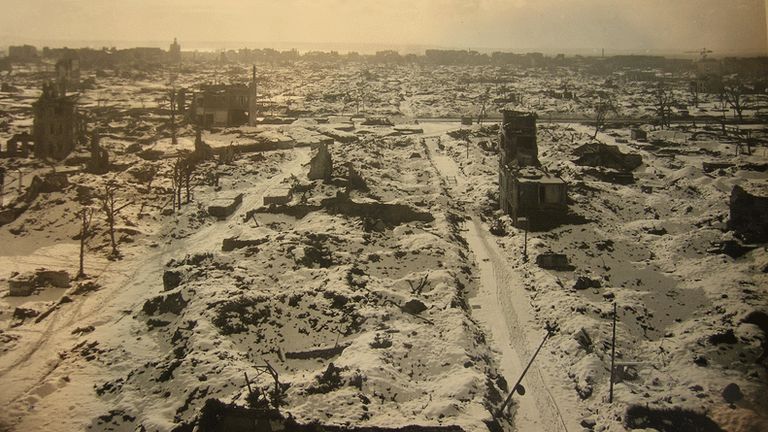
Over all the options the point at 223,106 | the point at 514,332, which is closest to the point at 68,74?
the point at 223,106

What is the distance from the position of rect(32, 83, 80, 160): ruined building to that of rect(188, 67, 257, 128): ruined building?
48.6ft

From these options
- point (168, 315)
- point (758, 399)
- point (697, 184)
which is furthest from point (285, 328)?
point (697, 184)

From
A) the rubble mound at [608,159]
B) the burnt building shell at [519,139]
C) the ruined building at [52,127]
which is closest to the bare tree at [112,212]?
the ruined building at [52,127]

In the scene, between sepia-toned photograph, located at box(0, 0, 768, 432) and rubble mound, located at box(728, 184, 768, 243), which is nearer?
sepia-toned photograph, located at box(0, 0, 768, 432)

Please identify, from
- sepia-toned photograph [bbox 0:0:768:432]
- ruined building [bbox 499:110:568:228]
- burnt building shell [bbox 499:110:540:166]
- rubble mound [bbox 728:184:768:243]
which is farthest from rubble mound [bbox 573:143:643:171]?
rubble mound [bbox 728:184:768:243]

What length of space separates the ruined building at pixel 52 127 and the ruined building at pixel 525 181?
34188mm

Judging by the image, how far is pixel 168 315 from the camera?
22.3 meters

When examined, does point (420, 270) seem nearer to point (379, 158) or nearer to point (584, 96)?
point (379, 158)

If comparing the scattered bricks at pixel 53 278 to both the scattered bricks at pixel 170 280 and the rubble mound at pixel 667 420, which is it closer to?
the scattered bricks at pixel 170 280

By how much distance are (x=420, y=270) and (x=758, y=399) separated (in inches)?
540

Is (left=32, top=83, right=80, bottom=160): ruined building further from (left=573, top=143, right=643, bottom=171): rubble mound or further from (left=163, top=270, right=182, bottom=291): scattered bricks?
(left=573, top=143, right=643, bottom=171): rubble mound

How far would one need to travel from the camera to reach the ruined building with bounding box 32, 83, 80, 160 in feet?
143

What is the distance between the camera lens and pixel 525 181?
103 feet

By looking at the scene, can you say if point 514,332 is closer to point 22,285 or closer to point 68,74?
point 22,285
